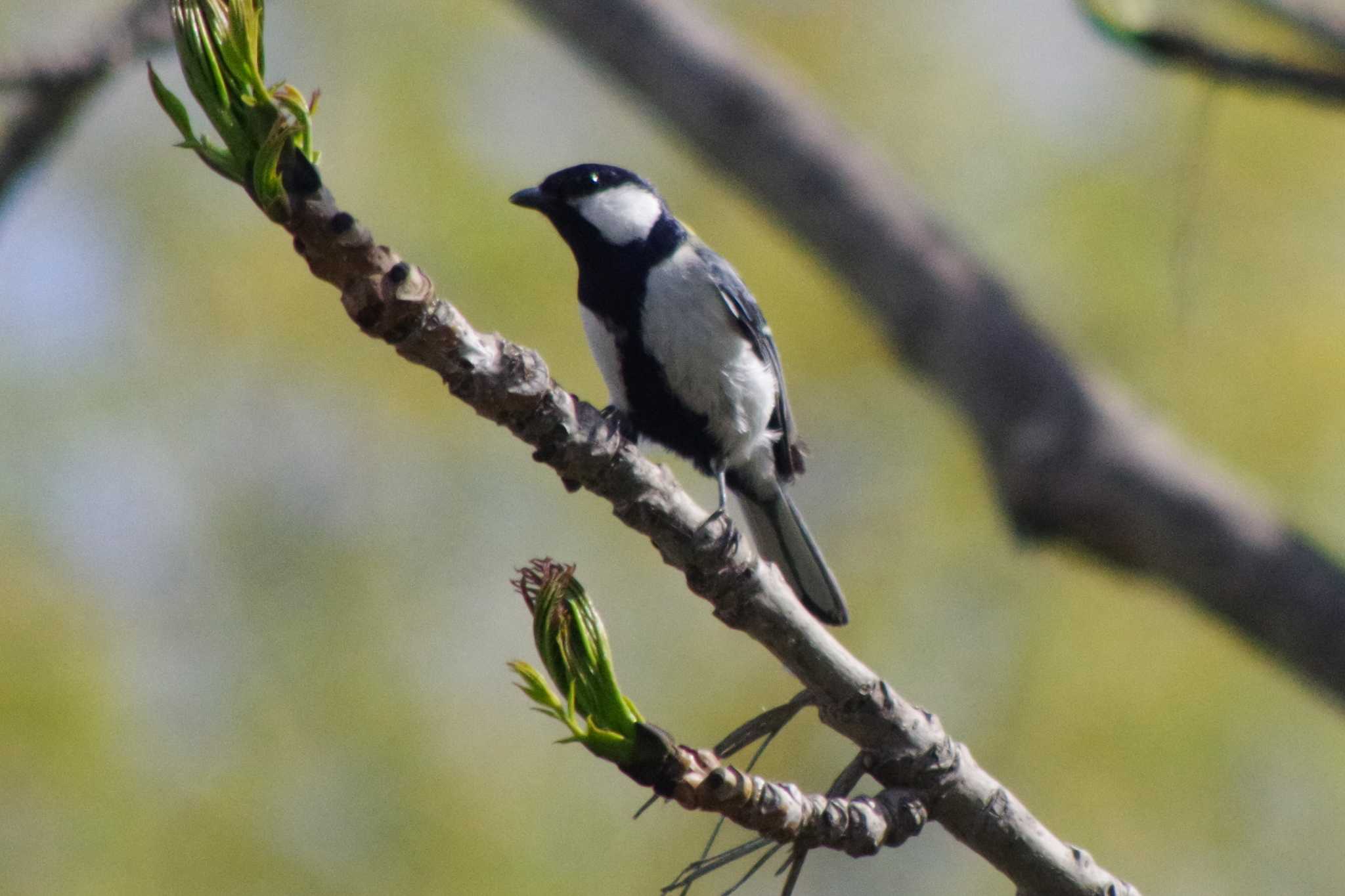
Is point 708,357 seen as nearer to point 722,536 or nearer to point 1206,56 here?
point 1206,56

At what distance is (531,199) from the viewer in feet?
11.5

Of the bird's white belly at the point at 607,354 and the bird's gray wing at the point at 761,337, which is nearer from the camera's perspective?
the bird's white belly at the point at 607,354

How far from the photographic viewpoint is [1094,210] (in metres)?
7.22

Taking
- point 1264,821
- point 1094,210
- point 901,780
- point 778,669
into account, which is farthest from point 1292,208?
point 901,780

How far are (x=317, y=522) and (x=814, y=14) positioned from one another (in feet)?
13.5

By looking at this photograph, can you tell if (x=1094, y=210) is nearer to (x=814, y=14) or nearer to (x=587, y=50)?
(x=814, y=14)

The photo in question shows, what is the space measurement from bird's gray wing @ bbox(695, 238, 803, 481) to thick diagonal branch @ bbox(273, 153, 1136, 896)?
178 cm

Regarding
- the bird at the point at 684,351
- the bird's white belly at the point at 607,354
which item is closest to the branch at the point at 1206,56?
the bird at the point at 684,351

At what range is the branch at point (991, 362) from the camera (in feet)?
13.6

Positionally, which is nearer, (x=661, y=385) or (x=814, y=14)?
(x=661, y=385)

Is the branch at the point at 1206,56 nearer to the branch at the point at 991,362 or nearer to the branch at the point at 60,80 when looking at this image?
the branch at the point at 991,362

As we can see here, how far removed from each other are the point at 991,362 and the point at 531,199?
6.12 feet

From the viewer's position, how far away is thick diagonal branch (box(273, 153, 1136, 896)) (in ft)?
4.52

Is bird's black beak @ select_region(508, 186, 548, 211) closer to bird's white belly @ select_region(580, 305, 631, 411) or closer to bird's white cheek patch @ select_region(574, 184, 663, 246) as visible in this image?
bird's white cheek patch @ select_region(574, 184, 663, 246)
